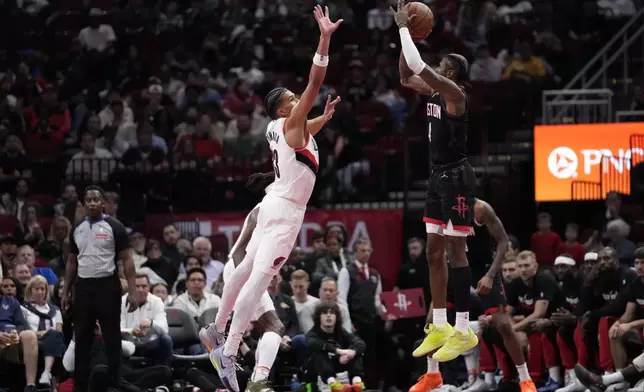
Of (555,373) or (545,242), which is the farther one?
(545,242)

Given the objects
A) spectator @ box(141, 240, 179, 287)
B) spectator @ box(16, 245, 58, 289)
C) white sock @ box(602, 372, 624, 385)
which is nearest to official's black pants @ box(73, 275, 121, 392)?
spectator @ box(16, 245, 58, 289)

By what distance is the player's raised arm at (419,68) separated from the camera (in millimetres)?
11078

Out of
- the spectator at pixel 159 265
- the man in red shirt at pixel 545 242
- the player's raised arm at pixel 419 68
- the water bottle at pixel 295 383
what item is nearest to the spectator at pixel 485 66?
the man in red shirt at pixel 545 242

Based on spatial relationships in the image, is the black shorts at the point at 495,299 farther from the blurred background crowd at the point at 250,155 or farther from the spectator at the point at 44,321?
the spectator at the point at 44,321

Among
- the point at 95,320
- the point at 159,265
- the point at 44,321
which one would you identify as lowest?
the point at 44,321

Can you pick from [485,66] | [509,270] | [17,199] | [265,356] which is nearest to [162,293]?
[17,199]

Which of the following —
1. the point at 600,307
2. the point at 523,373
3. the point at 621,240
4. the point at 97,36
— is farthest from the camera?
the point at 97,36

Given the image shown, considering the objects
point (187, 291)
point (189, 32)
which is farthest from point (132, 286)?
point (189, 32)

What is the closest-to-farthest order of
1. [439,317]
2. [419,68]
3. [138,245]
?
[419,68]
[439,317]
[138,245]

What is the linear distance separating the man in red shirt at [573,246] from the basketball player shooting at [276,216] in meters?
7.35

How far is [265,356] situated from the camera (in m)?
12.4

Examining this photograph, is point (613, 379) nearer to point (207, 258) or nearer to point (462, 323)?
point (462, 323)

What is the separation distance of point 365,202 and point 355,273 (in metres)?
2.96

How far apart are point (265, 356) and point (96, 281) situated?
280cm
